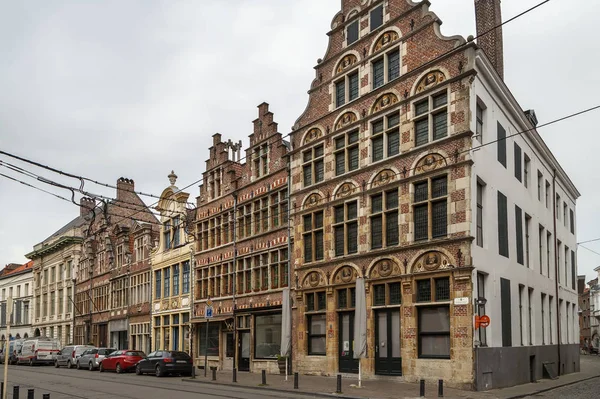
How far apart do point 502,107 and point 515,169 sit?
327 centimetres

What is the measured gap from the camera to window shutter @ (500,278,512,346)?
79.8ft

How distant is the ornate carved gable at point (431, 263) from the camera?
22.7 m

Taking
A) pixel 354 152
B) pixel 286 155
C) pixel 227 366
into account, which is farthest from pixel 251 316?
pixel 354 152

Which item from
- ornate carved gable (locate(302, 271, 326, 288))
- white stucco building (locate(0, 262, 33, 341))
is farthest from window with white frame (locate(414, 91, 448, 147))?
white stucco building (locate(0, 262, 33, 341))

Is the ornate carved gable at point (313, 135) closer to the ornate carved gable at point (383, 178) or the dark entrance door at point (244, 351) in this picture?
the ornate carved gable at point (383, 178)

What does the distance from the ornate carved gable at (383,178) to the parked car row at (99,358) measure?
486 inches

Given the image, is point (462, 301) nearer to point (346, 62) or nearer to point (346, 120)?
point (346, 120)

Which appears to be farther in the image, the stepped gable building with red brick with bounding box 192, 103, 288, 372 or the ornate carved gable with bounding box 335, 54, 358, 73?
the stepped gable building with red brick with bounding box 192, 103, 288, 372

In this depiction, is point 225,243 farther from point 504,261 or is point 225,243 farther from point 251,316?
point 504,261

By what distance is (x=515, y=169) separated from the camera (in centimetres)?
2812

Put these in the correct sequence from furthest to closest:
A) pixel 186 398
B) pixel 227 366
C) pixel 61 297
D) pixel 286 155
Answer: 1. pixel 61 297
2. pixel 227 366
3. pixel 286 155
4. pixel 186 398

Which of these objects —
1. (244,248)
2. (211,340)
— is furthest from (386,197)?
(211,340)

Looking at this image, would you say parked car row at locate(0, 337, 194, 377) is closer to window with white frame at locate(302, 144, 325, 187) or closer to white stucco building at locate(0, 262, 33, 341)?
window with white frame at locate(302, 144, 325, 187)

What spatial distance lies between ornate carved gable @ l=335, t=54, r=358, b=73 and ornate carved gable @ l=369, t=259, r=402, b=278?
29.2ft
